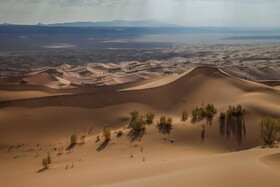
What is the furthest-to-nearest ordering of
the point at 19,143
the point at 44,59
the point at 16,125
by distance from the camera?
1. the point at 44,59
2. the point at 16,125
3. the point at 19,143

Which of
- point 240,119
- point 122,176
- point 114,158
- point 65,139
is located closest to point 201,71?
point 240,119

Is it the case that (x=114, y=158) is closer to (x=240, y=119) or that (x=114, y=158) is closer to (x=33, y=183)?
(x=33, y=183)

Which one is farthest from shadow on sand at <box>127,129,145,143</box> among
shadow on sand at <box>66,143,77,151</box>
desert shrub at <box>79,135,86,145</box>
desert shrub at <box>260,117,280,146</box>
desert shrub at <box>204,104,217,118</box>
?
desert shrub at <box>260,117,280,146</box>

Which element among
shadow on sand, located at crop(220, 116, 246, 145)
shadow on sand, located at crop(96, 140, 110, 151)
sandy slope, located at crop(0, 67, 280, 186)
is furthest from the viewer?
shadow on sand, located at crop(220, 116, 246, 145)

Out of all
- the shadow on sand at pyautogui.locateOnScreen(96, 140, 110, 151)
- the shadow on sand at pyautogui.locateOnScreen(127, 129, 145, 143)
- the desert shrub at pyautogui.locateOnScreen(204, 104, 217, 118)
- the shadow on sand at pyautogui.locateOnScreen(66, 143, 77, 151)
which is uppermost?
the desert shrub at pyautogui.locateOnScreen(204, 104, 217, 118)

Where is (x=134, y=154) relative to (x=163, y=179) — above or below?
below

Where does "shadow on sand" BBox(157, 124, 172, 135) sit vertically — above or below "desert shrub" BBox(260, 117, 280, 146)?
below

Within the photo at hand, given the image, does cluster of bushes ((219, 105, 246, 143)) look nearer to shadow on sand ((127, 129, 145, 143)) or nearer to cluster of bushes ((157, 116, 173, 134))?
cluster of bushes ((157, 116, 173, 134))
